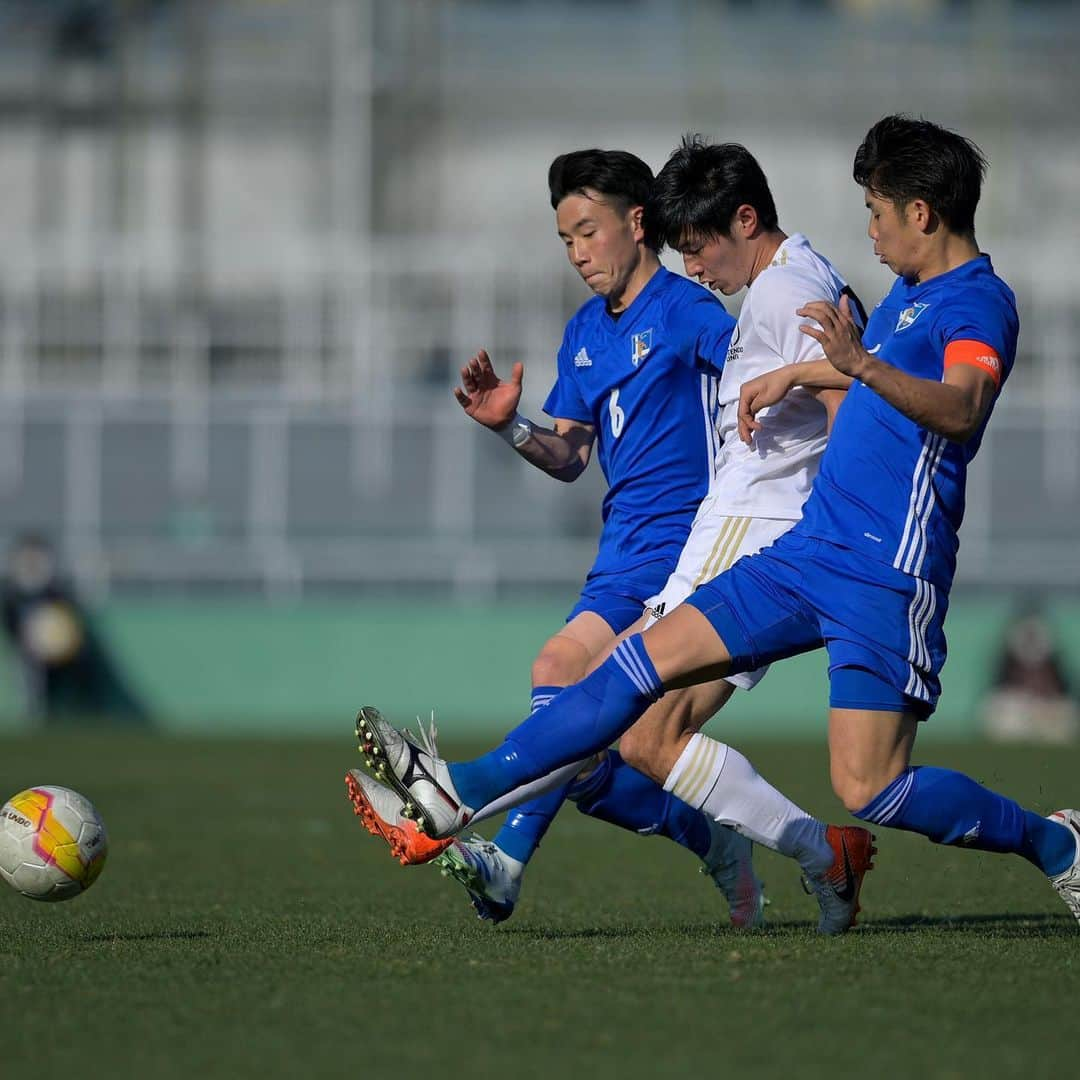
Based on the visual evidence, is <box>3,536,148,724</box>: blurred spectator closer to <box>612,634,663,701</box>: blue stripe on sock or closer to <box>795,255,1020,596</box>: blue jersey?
<box>612,634,663,701</box>: blue stripe on sock

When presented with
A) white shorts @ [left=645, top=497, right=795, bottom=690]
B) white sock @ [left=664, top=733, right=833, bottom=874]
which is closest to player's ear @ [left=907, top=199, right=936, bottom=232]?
white shorts @ [left=645, top=497, right=795, bottom=690]

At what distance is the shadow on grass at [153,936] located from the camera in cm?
588

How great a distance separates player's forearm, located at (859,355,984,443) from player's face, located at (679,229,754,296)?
48.7 inches

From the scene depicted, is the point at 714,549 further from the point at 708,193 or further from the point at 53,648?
the point at 53,648

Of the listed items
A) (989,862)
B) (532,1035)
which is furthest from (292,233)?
(532,1035)

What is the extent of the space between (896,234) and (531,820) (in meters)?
2.30

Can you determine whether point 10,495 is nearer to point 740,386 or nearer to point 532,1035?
point 740,386

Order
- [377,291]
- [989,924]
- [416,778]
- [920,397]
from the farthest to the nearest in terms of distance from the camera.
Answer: [377,291] < [989,924] < [416,778] < [920,397]

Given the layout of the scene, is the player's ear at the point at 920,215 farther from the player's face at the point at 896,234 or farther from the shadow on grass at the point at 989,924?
the shadow on grass at the point at 989,924

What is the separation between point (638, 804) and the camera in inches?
255

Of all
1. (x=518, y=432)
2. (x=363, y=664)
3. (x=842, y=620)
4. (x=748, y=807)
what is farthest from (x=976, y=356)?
(x=363, y=664)

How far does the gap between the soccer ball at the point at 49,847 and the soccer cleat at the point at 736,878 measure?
6.66 feet

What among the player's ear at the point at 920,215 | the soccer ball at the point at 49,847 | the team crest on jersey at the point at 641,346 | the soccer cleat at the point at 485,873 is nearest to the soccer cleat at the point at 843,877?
the soccer cleat at the point at 485,873

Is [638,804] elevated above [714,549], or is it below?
below
